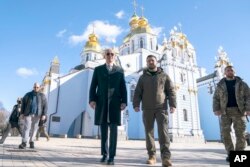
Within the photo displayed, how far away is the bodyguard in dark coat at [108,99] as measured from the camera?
15.8 feet

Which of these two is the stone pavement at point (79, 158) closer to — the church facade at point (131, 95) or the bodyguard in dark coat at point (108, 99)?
the bodyguard in dark coat at point (108, 99)

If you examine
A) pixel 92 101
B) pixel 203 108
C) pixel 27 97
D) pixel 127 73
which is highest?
pixel 127 73

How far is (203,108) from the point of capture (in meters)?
42.3

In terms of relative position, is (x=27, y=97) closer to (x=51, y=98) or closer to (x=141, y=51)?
(x=51, y=98)

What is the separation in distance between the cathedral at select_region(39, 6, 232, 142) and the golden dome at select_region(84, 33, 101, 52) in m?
6.34

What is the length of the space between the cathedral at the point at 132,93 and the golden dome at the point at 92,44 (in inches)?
250

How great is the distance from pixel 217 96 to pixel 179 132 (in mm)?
27931

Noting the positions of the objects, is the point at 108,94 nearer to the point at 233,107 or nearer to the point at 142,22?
the point at 233,107

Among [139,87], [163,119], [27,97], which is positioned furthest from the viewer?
[27,97]

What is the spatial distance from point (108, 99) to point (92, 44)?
4192 cm

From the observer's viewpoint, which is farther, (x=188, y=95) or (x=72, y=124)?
(x=188, y=95)

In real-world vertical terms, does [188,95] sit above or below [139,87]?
above

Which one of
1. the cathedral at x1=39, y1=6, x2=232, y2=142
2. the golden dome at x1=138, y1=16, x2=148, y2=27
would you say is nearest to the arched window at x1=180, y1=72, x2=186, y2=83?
the cathedral at x1=39, y1=6, x2=232, y2=142

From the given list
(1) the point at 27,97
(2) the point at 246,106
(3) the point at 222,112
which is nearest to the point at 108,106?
(3) the point at 222,112
